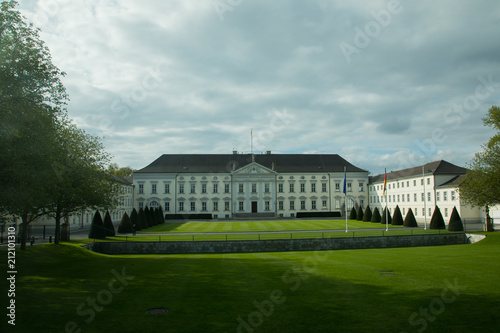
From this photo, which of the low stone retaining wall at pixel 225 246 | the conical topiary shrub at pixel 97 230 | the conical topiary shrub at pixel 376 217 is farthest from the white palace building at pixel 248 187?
the low stone retaining wall at pixel 225 246

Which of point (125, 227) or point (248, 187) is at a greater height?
point (248, 187)

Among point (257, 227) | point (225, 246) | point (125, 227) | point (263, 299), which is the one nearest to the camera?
A: point (263, 299)

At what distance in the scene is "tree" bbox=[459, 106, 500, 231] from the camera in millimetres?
32719

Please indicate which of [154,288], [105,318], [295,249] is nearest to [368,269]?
[154,288]

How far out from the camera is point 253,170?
71562 millimetres

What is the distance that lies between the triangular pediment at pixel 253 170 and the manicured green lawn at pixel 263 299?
55.2 m

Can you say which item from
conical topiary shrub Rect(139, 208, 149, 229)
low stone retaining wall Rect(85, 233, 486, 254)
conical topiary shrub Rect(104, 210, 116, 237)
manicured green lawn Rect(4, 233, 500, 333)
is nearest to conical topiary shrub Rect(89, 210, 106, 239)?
conical topiary shrub Rect(104, 210, 116, 237)

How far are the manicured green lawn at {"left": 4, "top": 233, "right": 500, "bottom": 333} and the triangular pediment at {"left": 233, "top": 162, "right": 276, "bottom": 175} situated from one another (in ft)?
181

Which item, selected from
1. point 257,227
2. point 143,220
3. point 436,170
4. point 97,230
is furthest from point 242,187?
point 97,230

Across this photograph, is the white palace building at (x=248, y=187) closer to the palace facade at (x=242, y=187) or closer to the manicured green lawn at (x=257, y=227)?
the palace facade at (x=242, y=187)

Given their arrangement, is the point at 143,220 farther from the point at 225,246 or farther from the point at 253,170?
the point at 253,170

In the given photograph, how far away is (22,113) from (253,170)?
5814 centimetres

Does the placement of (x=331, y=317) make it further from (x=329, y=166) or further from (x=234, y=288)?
(x=329, y=166)

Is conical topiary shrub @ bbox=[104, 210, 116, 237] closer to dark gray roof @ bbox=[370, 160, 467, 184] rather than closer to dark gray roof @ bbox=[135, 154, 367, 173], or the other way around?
dark gray roof @ bbox=[135, 154, 367, 173]
